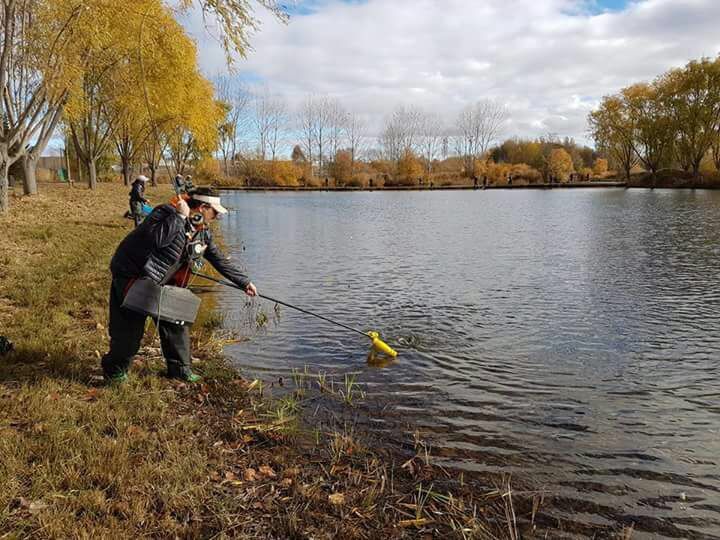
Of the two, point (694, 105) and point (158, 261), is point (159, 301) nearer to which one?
point (158, 261)


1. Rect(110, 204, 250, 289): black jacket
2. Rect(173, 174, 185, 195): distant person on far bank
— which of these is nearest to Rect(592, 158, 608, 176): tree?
Rect(173, 174, 185, 195): distant person on far bank

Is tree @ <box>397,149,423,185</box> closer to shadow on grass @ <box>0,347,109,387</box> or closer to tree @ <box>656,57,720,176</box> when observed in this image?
tree @ <box>656,57,720,176</box>

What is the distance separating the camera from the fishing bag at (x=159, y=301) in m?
5.00

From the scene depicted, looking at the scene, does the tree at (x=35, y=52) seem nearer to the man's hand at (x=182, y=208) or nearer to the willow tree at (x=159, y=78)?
the willow tree at (x=159, y=78)

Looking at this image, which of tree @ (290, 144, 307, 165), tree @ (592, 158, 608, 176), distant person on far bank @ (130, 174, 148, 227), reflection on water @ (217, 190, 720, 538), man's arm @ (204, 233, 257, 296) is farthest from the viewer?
tree @ (290, 144, 307, 165)

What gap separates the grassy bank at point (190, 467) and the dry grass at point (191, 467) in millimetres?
12

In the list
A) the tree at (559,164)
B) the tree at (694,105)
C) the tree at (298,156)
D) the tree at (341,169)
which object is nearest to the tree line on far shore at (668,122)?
the tree at (694,105)

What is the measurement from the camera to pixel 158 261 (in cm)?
520

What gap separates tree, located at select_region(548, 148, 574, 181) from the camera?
79750 millimetres

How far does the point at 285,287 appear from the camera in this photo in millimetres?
12516

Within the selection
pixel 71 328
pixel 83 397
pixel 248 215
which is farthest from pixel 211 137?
pixel 83 397

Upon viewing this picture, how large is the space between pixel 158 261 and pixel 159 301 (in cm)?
42

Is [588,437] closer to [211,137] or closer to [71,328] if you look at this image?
[71,328]

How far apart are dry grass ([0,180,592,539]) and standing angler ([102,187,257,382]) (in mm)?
384
